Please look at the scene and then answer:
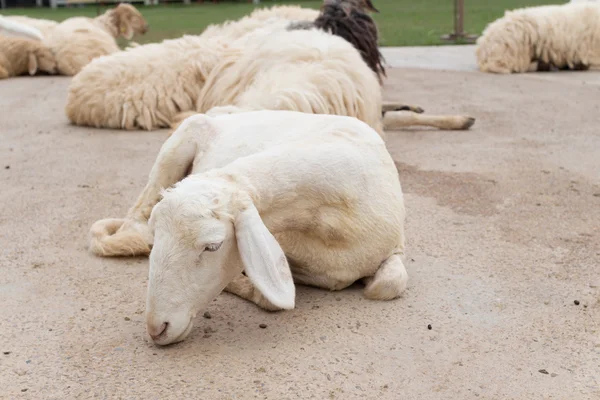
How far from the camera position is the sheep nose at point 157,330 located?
285cm

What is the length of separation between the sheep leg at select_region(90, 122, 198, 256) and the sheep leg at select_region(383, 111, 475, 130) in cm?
352

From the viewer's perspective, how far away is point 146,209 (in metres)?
3.98

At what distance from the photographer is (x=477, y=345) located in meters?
3.03

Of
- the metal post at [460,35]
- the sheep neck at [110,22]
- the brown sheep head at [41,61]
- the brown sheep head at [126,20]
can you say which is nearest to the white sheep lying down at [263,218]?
the brown sheep head at [41,61]

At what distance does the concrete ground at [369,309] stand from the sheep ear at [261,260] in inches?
10.9

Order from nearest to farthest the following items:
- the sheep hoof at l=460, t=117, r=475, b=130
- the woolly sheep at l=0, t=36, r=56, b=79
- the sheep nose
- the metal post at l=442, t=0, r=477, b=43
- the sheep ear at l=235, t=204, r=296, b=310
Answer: the sheep ear at l=235, t=204, r=296, b=310 < the sheep nose < the sheep hoof at l=460, t=117, r=475, b=130 < the woolly sheep at l=0, t=36, r=56, b=79 < the metal post at l=442, t=0, r=477, b=43

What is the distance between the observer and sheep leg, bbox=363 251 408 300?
132 inches

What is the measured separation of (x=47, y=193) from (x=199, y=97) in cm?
169

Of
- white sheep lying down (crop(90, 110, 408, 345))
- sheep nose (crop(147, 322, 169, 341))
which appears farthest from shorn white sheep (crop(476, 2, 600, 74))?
sheep nose (crop(147, 322, 169, 341))

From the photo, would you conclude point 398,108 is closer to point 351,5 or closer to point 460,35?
point 351,5

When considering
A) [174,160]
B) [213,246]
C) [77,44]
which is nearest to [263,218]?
[213,246]

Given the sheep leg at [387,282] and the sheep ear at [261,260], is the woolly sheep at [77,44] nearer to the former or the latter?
the sheep leg at [387,282]

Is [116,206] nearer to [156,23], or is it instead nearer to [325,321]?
[325,321]

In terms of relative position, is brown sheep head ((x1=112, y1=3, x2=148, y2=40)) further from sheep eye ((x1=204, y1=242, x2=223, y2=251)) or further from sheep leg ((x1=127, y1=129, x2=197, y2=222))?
sheep eye ((x1=204, y1=242, x2=223, y2=251))
